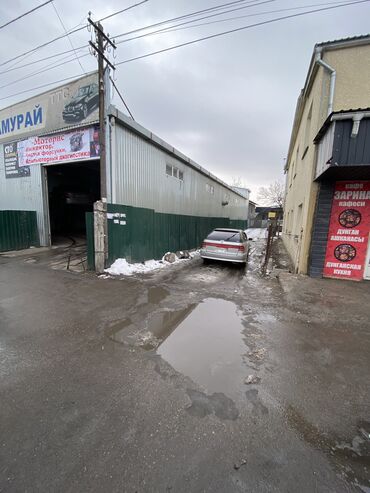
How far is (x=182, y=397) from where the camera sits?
7.57 ft

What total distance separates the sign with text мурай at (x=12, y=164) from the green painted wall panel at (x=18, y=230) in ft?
7.06

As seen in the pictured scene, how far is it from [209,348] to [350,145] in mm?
5457

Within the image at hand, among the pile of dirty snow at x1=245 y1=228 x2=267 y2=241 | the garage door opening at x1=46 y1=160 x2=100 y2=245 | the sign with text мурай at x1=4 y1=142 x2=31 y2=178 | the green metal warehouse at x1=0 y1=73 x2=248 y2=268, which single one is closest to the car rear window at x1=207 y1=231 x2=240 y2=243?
the green metal warehouse at x1=0 y1=73 x2=248 y2=268

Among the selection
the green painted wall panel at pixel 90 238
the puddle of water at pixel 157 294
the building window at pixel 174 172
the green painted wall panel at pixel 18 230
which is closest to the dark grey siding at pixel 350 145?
the puddle of water at pixel 157 294

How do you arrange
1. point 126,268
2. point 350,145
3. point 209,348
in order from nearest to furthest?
1. point 209,348
2. point 350,145
3. point 126,268

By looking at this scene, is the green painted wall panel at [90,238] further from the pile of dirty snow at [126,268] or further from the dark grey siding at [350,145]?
the dark grey siding at [350,145]

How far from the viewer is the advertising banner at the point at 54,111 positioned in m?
8.40

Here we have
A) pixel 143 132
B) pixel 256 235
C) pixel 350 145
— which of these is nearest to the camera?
pixel 350 145

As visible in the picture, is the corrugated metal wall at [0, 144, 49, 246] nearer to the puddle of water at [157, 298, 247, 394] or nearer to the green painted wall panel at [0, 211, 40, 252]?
the green painted wall panel at [0, 211, 40, 252]

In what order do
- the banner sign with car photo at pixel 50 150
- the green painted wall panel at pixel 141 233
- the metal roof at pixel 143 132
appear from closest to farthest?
the green painted wall panel at pixel 141 233 → the metal roof at pixel 143 132 → the banner sign with car photo at pixel 50 150

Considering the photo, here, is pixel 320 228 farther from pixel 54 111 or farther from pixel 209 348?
pixel 54 111

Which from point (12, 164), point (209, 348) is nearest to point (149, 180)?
point (12, 164)

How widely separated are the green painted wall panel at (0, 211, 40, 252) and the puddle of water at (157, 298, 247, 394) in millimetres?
10038

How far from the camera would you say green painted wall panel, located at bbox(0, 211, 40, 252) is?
33.1 feet
